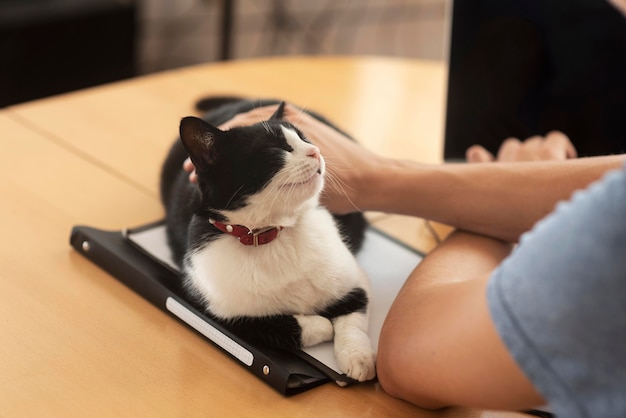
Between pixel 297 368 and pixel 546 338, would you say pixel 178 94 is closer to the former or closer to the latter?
pixel 297 368

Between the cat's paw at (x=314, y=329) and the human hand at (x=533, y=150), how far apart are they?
1.55 ft

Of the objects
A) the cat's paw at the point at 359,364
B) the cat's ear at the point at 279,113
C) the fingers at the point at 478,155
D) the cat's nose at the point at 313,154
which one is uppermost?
the cat's ear at the point at 279,113

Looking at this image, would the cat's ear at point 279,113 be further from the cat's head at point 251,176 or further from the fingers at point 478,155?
the fingers at point 478,155

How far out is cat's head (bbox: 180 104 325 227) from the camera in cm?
87

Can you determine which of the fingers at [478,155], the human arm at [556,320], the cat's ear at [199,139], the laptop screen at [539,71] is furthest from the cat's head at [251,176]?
the laptop screen at [539,71]

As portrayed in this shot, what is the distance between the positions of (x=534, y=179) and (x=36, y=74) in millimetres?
2114

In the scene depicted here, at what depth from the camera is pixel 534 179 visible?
99 cm

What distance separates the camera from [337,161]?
1020mm

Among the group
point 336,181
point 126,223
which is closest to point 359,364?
point 336,181

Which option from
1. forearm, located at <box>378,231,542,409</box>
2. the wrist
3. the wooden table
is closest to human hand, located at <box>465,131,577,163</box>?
the wooden table

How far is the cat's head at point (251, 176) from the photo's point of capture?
87 centimetres

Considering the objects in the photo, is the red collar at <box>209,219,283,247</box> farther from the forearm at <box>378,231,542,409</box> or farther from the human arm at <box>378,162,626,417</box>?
the human arm at <box>378,162,626,417</box>

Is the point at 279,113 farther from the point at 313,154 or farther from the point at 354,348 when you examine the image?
the point at 354,348

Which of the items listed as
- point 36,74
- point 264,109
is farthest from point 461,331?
point 36,74
